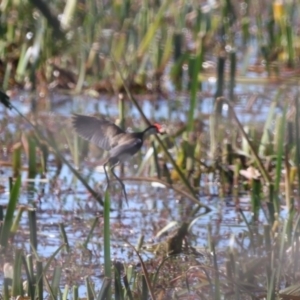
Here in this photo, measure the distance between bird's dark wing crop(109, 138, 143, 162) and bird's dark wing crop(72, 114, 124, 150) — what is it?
0.18 m

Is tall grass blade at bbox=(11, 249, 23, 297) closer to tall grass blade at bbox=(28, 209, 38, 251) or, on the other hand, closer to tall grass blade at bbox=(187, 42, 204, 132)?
tall grass blade at bbox=(28, 209, 38, 251)

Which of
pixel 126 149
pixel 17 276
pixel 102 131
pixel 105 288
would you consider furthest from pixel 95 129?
pixel 105 288

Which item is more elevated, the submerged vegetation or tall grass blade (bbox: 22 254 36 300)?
the submerged vegetation

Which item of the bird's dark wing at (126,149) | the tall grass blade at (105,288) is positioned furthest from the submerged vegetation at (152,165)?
the bird's dark wing at (126,149)

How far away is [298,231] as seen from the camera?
116 inches

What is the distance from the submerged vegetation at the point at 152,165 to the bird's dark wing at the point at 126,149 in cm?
19

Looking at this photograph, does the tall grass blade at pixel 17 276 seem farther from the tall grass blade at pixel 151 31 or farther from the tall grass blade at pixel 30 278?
the tall grass blade at pixel 151 31

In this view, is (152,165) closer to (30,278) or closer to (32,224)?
(32,224)

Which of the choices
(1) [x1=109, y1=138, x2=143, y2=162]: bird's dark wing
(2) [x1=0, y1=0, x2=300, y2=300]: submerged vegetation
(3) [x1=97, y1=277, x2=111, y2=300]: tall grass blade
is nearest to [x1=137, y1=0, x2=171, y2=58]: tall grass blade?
(2) [x1=0, y1=0, x2=300, y2=300]: submerged vegetation

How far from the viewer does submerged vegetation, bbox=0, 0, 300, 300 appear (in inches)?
110

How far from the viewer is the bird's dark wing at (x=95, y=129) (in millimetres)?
3318

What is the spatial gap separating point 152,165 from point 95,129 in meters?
1.14

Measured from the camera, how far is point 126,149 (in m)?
3.08

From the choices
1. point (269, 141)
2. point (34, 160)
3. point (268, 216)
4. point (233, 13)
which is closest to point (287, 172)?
point (268, 216)
